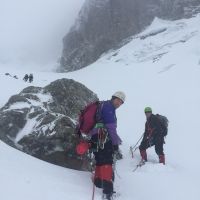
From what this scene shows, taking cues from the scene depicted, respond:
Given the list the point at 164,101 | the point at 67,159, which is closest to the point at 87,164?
the point at 67,159

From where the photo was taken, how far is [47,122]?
423 inches

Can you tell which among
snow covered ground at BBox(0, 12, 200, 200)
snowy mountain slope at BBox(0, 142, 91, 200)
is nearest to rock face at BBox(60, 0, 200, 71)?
snow covered ground at BBox(0, 12, 200, 200)

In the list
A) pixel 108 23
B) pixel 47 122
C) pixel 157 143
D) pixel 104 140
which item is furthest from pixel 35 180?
pixel 108 23

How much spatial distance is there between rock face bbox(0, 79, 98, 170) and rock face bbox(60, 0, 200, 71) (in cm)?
4691

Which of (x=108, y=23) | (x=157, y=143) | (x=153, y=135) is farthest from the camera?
(x=108, y=23)

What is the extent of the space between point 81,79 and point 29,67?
5016 centimetres

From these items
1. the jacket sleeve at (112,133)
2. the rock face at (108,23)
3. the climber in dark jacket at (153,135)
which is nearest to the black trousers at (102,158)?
the jacket sleeve at (112,133)

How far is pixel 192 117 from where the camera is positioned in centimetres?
1900

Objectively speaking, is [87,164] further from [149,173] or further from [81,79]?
[81,79]

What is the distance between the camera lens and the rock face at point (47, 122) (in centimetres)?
998

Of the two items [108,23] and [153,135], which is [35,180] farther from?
[108,23]

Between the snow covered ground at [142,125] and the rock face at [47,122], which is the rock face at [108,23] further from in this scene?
the rock face at [47,122]

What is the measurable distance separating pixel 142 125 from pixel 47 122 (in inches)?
342

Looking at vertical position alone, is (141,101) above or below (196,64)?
below
